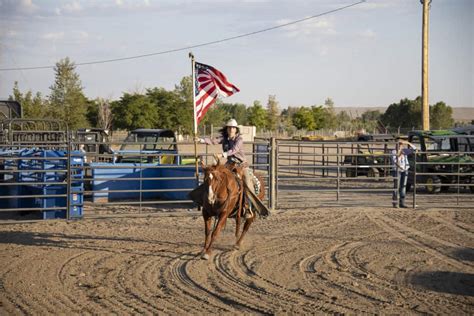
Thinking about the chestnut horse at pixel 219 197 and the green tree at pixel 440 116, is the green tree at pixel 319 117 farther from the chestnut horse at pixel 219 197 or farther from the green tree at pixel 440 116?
the chestnut horse at pixel 219 197

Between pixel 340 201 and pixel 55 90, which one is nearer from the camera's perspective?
pixel 340 201

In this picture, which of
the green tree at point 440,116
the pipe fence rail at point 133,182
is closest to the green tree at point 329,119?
the green tree at point 440,116

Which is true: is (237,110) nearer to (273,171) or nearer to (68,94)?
(68,94)

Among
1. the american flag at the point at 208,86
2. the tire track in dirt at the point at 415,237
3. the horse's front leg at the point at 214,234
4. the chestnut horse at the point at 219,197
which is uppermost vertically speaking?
the american flag at the point at 208,86

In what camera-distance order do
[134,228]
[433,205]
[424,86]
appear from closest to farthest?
1. [134,228]
2. [433,205]
3. [424,86]

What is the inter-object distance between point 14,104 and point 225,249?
16.4m

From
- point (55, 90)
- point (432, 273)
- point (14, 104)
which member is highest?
point (55, 90)

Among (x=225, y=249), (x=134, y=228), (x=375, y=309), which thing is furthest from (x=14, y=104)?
(x=375, y=309)

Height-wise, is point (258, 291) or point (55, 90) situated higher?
point (55, 90)

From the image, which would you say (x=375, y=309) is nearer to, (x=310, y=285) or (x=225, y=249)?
(x=310, y=285)

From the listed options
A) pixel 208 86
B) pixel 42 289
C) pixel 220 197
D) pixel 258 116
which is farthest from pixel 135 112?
pixel 42 289

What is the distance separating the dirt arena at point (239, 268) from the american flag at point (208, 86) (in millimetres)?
2570

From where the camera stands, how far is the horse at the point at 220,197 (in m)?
7.93

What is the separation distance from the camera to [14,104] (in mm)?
22109
